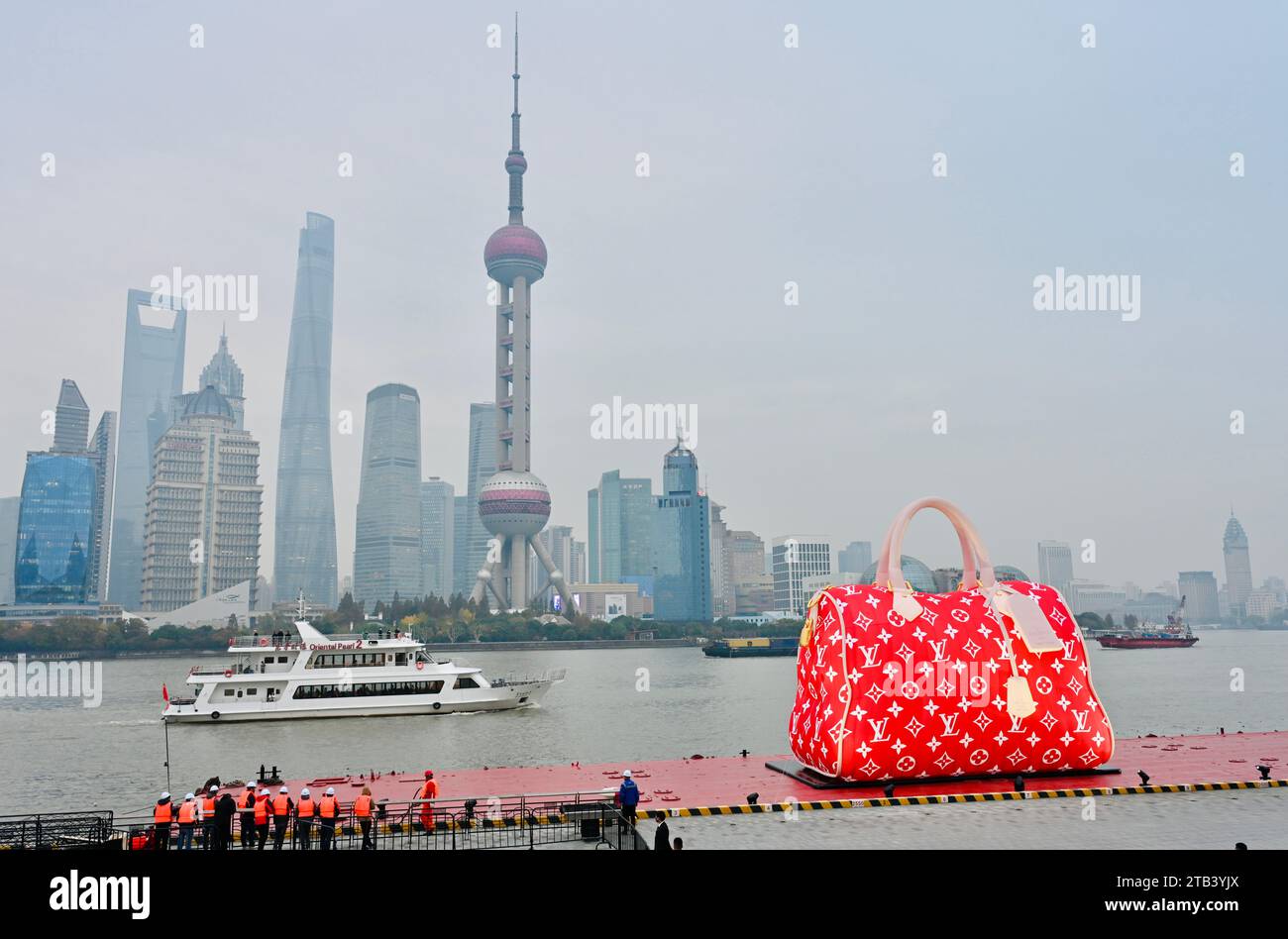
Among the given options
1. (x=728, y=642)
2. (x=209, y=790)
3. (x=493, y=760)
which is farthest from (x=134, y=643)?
(x=209, y=790)

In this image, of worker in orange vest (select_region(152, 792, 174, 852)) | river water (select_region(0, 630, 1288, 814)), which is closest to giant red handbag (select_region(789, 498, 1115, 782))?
worker in orange vest (select_region(152, 792, 174, 852))

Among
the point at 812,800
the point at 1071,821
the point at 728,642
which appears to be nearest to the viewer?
the point at 1071,821

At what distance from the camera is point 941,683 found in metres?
19.2

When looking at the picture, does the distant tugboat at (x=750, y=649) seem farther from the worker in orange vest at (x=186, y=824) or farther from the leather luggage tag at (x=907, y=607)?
the worker in orange vest at (x=186, y=824)

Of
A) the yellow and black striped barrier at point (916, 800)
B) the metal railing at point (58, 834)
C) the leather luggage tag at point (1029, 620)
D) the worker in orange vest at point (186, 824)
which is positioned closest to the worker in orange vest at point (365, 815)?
the worker in orange vest at point (186, 824)

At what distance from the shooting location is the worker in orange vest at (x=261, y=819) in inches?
642

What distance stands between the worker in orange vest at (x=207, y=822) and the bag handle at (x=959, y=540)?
12804 millimetres

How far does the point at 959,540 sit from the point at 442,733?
33.2 metres

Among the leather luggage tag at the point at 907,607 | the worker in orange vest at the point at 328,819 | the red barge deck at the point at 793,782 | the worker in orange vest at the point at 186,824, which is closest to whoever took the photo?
the worker in orange vest at the point at 186,824

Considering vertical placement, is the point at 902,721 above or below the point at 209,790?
above

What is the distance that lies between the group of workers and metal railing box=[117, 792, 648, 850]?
31 mm
